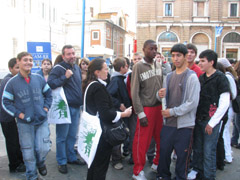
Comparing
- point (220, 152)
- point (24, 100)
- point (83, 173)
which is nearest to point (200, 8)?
point (220, 152)

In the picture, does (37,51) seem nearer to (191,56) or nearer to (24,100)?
(24,100)

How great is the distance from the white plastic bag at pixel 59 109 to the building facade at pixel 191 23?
3403cm

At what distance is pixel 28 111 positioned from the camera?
12.3 ft

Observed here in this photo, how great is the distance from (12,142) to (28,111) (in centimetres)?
101

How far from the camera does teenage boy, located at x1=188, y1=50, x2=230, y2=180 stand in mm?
3738

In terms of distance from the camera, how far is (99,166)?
10.5ft

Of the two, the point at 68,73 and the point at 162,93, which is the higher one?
the point at 68,73

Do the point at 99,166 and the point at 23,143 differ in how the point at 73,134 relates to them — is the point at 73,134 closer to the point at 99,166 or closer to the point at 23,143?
the point at 23,143

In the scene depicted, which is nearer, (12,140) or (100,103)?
(100,103)

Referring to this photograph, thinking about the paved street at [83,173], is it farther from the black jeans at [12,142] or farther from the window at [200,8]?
the window at [200,8]

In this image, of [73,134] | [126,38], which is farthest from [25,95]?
[126,38]

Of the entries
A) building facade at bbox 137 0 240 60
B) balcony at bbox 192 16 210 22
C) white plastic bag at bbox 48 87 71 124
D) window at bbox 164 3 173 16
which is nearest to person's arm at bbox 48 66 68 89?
white plastic bag at bbox 48 87 71 124

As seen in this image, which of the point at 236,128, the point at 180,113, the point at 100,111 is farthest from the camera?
the point at 236,128

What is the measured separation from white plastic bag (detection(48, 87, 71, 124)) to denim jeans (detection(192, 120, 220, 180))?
2154 millimetres
